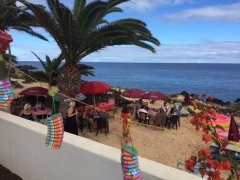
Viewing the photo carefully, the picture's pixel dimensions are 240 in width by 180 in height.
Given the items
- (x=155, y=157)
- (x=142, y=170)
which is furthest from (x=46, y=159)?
(x=155, y=157)

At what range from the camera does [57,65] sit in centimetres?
1569

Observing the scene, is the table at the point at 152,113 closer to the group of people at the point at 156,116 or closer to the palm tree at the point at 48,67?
the group of people at the point at 156,116

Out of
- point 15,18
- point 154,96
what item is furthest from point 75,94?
point 15,18

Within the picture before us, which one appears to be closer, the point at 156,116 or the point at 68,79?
the point at 68,79

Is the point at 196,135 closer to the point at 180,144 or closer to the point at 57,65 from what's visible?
the point at 180,144

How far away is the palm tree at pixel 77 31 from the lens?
36.4 ft

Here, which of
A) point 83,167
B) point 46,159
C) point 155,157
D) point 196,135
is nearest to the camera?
point 83,167

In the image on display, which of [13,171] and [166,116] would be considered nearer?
[13,171]

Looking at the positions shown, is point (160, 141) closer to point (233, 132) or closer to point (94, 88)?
point (233, 132)

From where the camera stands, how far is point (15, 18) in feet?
49.8

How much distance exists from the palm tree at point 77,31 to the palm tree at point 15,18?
274cm

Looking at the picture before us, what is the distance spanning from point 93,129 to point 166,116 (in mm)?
3363

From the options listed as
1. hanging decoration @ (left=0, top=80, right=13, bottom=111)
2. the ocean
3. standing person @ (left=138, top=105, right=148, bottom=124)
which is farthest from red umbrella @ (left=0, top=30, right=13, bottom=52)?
the ocean

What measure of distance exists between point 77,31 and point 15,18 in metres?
5.39
